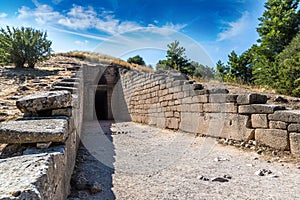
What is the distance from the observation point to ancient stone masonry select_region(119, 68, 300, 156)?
3714 mm

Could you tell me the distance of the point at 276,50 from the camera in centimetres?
1297

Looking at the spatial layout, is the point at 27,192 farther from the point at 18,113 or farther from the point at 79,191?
Answer: the point at 18,113

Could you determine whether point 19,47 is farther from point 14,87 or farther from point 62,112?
point 62,112

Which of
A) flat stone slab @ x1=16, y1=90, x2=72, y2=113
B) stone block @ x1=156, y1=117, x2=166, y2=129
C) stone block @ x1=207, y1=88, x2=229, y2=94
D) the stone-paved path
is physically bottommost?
the stone-paved path

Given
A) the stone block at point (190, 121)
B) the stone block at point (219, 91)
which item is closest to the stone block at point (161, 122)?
the stone block at point (190, 121)

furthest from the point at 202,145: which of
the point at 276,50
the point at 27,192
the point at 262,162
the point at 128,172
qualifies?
the point at 276,50

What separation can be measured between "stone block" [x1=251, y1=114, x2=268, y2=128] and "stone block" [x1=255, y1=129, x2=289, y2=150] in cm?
10

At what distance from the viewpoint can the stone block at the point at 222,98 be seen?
4.73 meters

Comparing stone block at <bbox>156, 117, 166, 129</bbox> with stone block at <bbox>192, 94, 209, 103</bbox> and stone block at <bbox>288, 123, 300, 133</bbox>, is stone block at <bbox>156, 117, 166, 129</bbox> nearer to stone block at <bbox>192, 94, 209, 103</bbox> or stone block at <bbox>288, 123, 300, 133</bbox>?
stone block at <bbox>192, 94, 209, 103</bbox>

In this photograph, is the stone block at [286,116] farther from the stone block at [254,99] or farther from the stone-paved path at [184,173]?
the stone-paved path at [184,173]

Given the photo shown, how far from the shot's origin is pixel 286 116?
11.9ft

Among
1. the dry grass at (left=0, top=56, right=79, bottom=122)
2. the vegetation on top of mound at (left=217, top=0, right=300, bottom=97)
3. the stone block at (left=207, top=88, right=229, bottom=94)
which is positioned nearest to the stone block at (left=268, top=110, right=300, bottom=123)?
the stone block at (left=207, top=88, right=229, bottom=94)

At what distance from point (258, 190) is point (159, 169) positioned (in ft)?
4.61

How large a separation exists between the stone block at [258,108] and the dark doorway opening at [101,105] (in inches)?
448
